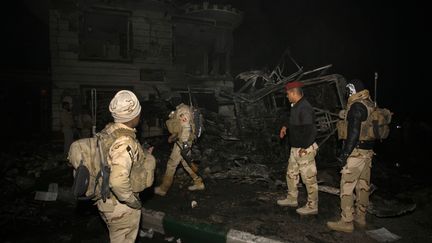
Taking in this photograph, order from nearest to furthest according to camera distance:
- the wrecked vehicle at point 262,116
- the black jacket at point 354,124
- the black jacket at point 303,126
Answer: the black jacket at point 354,124, the black jacket at point 303,126, the wrecked vehicle at point 262,116

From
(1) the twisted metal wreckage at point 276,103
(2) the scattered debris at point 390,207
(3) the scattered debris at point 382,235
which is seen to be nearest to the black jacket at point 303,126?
(3) the scattered debris at point 382,235

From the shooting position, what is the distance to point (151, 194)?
19.6 feet

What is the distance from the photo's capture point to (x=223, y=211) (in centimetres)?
512

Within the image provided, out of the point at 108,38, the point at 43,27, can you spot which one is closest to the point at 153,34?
the point at 108,38

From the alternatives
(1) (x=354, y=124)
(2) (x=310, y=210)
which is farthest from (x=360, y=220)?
(1) (x=354, y=124)

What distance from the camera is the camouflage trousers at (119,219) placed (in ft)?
9.20

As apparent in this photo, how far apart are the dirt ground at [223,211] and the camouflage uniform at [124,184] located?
174cm

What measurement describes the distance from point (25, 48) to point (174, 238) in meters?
20.6

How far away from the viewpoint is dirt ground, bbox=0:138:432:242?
172 inches

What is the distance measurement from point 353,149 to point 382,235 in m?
1.33

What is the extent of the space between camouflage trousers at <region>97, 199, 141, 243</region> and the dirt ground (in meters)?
1.69

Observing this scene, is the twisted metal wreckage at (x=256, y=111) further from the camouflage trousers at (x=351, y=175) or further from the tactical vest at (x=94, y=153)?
the tactical vest at (x=94, y=153)

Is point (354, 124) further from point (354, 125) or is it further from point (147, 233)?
point (147, 233)

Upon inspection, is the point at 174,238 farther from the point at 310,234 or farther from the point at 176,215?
the point at 310,234
